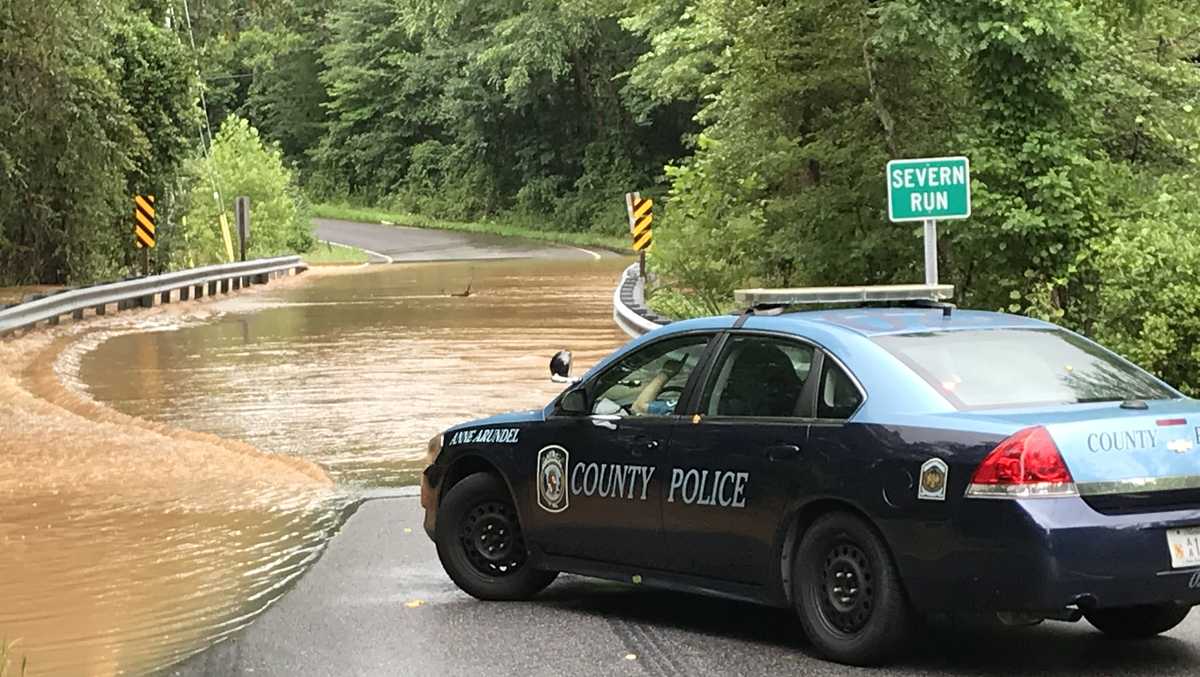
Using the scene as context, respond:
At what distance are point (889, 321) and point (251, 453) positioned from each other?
295 inches

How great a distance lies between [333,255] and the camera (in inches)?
2178

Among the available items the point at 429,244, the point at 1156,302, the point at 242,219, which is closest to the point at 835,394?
the point at 1156,302

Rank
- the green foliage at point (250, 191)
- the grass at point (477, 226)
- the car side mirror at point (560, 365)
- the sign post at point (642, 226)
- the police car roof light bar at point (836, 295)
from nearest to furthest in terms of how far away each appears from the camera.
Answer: the police car roof light bar at point (836, 295) < the car side mirror at point (560, 365) < the sign post at point (642, 226) < the green foliage at point (250, 191) < the grass at point (477, 226)

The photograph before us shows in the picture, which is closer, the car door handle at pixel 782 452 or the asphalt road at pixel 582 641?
the asphalt road at pixel 582 641

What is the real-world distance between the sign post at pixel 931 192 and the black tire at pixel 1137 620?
6.89 metres

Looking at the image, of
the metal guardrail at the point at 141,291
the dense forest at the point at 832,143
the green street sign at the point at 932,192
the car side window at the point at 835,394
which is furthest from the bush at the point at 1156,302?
the metal guardrail at the point at 141,291

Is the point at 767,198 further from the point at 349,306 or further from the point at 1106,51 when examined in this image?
the point at 349,306

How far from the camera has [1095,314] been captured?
16.3 metres

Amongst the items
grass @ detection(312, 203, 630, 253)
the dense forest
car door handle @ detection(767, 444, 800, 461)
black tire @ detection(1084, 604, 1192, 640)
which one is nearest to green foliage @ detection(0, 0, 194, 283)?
the dense forest

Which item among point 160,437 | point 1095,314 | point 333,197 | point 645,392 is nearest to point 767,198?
point 1095,314

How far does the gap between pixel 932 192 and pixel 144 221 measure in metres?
22.9

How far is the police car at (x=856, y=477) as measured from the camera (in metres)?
6.66

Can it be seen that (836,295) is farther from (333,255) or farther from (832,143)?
(333,255)

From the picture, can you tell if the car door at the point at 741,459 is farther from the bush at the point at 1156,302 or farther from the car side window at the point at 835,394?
the bush at the point at 1156,302
